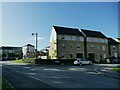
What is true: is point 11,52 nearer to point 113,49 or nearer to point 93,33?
point 93,33

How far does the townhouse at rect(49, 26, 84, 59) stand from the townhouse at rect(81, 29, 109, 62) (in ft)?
5.67

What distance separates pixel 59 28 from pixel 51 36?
11.4ft

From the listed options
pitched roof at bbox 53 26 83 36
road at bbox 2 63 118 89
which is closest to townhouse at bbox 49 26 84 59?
pitched roof at bbox 53 26 83 36

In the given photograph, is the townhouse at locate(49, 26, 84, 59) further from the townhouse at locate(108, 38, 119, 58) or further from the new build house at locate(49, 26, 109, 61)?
the townhouse at locate(108, 38, 119, 58)

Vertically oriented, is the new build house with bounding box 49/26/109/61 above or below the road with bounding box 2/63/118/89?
above

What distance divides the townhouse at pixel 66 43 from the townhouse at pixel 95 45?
1728mm

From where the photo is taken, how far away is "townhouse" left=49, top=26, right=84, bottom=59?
193 ft

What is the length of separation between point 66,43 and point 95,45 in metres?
10.9

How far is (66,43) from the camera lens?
6041cm

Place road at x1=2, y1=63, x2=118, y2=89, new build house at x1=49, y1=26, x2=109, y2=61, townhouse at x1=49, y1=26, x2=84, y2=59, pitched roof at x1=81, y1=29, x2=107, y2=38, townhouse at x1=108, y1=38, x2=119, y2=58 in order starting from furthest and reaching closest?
townhouse at x1=108, y1=38, x2=119, y2=58
pitched roof at x1=81, y1=29, x2=107, y2=38
new build house at x1=49, y1=26, x2=109, y2=61
townhouse at x1=49, y1=26, x2=84, y2=59
road at x1=2, y1=63, x2=118, y2=89

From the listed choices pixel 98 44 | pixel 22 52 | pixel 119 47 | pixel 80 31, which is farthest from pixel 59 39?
pixel 22 52

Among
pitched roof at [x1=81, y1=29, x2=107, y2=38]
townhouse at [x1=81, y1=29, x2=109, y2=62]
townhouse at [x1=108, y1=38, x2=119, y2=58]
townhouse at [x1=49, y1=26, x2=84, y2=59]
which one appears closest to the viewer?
townhouse at [x1=49, y1=26, x2=84, y2=59]

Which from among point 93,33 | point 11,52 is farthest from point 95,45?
point 11,52

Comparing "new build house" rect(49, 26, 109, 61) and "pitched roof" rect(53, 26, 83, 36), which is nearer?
"new build house" rect(49, 26, 109, 61)
